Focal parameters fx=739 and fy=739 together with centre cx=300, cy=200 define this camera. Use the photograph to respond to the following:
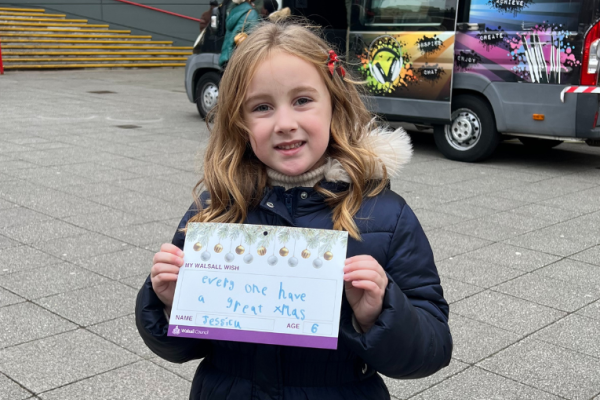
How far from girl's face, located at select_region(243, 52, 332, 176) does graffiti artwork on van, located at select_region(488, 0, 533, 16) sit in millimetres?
6684

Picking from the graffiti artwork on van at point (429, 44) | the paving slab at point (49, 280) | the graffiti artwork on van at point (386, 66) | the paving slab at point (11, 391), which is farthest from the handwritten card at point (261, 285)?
the graffiti artwork on van at point (386, 66)

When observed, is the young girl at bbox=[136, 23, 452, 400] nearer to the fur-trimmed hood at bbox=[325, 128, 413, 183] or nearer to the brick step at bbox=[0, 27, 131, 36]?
the fur-trimmed hood at bbox=[325, 128, 413, 183]

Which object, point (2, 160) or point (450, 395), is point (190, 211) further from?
point (2, 160)

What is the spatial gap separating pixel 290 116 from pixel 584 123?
6.53m

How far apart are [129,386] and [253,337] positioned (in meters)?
1.79

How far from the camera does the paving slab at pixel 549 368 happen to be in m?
3.27

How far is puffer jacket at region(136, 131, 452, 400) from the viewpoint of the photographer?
1.71 meters

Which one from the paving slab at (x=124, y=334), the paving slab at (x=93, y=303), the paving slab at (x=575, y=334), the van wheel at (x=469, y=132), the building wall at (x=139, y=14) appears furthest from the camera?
the building wall at (x=139, y=14)

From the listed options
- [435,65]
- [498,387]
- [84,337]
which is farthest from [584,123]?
[84,337]

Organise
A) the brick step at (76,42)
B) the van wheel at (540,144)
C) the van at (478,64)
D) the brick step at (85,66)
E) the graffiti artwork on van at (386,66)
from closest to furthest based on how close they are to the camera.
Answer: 1. the van at (478,64)
2. the graffiti artwork on van at (386,66)
3. the van wheel at (540,144)
4. the brick step at (85,66)
5. the brick step at (76,42)

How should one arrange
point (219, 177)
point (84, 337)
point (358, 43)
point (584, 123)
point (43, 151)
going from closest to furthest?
point (219, 177)
point (84, 337)
point (584, 123)
point (43, 151)
point (358, 43)

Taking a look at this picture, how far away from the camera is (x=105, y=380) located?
3.24m

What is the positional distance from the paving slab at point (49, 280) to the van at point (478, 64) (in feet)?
13.1

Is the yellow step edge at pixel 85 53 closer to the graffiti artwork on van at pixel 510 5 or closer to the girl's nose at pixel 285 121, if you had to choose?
the graffiti artwork on van at pixel 510 5
